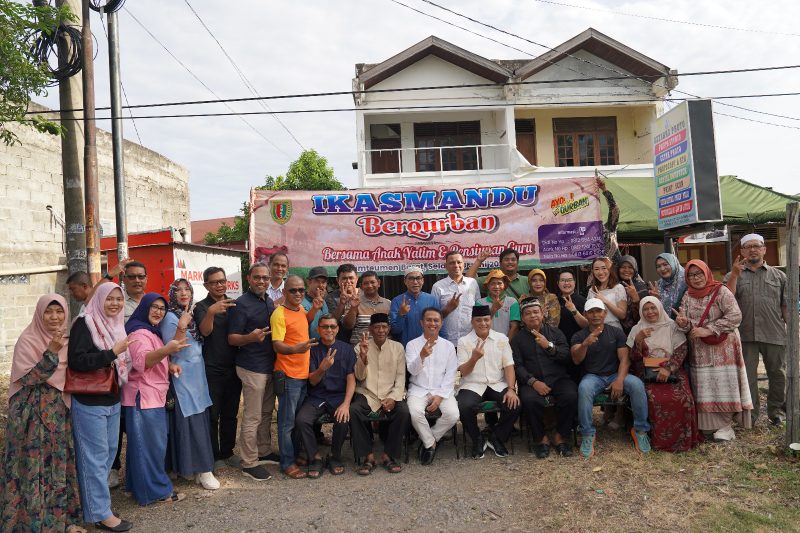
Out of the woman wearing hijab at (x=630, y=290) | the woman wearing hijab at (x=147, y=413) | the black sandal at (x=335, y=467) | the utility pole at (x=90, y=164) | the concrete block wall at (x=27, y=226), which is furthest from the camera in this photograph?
the concrete block wall at (x=27, y=226)

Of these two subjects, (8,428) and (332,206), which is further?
(332,206)

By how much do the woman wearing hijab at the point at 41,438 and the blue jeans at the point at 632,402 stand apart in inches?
158

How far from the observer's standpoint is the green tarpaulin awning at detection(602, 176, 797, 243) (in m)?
9.91

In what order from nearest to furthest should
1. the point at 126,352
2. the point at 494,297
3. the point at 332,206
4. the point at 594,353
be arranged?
the point at 126,352 < the point at 594,353 < the point at 494,297 < the point at 332,206

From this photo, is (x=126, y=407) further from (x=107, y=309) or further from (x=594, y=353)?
(x=594, y=353)

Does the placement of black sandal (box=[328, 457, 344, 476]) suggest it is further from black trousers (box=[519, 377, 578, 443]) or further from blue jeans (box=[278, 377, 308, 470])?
black trousers (box=[519, 377, 578, 443])

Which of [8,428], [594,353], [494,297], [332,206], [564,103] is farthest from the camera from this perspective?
[564,103]

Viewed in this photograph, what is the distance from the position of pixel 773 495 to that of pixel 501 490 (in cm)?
192

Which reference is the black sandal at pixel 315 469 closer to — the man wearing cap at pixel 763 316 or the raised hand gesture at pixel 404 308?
the raised hand gesture at pixel 404 308

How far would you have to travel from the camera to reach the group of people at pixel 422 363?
451 cm

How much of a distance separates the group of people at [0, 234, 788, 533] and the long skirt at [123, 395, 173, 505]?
1cm

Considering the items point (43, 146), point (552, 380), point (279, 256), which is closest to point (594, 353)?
point (552, 380)

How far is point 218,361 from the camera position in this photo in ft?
16.2

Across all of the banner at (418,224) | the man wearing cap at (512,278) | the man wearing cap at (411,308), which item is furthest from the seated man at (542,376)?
the banner at (418,224)
